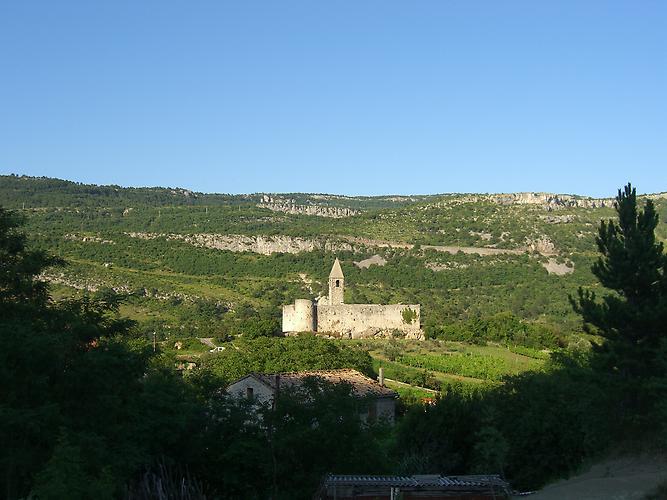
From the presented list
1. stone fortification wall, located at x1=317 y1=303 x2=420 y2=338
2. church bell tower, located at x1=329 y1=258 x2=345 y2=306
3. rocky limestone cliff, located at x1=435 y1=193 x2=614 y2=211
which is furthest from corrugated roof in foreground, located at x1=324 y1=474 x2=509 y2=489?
rocky limestone cliff, located at x1=435 y1=193 x2=614 y2=211

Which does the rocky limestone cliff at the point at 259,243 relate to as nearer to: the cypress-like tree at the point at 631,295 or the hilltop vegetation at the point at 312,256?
the hilltop vegetation at the point at 312,256

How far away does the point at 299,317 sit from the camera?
6425 centimetres

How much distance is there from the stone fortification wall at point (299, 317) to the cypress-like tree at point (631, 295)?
43.2m

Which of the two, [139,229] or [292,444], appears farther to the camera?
[139,229]

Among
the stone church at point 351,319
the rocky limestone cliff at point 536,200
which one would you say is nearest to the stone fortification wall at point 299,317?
the stone church at point 351,319

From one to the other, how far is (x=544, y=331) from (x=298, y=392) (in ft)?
146

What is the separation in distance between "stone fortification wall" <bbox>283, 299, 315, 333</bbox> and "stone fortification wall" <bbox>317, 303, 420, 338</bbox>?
1311 mm

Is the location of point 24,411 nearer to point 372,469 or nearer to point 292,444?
point 292,444

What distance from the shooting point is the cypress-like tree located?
20.7 m

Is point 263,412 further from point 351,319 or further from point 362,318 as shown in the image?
point 351,319

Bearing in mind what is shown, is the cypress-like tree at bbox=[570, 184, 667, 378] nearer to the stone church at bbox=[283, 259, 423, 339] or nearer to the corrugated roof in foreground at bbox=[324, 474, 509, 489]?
the corrugated roof in foreground at bbox=[324, 474, 509, 489]

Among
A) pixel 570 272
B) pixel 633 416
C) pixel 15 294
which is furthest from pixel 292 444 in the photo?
pixel 570 272

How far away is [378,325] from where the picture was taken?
2586 inches

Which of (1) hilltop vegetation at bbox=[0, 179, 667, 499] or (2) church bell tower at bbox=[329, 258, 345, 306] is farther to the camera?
(2) church bell tower at bbox=[329, 258, 345, 306]
